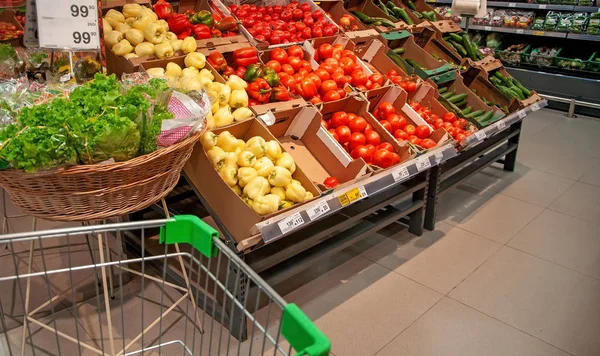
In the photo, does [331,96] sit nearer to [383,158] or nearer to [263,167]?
[383,158]

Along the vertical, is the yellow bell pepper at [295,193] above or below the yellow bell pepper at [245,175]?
below

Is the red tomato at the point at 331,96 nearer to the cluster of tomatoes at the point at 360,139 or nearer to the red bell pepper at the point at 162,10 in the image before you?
the cluster of tomatoes at the point at 360,139

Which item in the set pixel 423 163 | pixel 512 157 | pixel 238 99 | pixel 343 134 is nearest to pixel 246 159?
pixel 238 99

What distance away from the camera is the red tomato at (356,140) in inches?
126

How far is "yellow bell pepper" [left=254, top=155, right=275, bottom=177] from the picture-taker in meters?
2.60

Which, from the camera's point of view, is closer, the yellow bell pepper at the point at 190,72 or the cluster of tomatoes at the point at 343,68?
the yellow bell pepper at the point at 190,72

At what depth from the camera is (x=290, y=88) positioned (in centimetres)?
329

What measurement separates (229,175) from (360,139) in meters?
0.98

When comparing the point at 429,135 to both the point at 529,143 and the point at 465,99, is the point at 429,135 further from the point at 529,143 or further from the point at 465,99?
the point at 529,143

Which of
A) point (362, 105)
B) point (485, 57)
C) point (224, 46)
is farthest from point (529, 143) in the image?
point (224, 46)

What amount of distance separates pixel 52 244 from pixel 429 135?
249cm

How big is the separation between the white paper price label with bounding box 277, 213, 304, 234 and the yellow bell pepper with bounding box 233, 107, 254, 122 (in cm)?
66

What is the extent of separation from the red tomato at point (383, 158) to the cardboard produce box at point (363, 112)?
0.44 feet

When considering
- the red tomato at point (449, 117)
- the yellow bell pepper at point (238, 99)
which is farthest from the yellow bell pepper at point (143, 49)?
the red tomato at point (449, 117)
